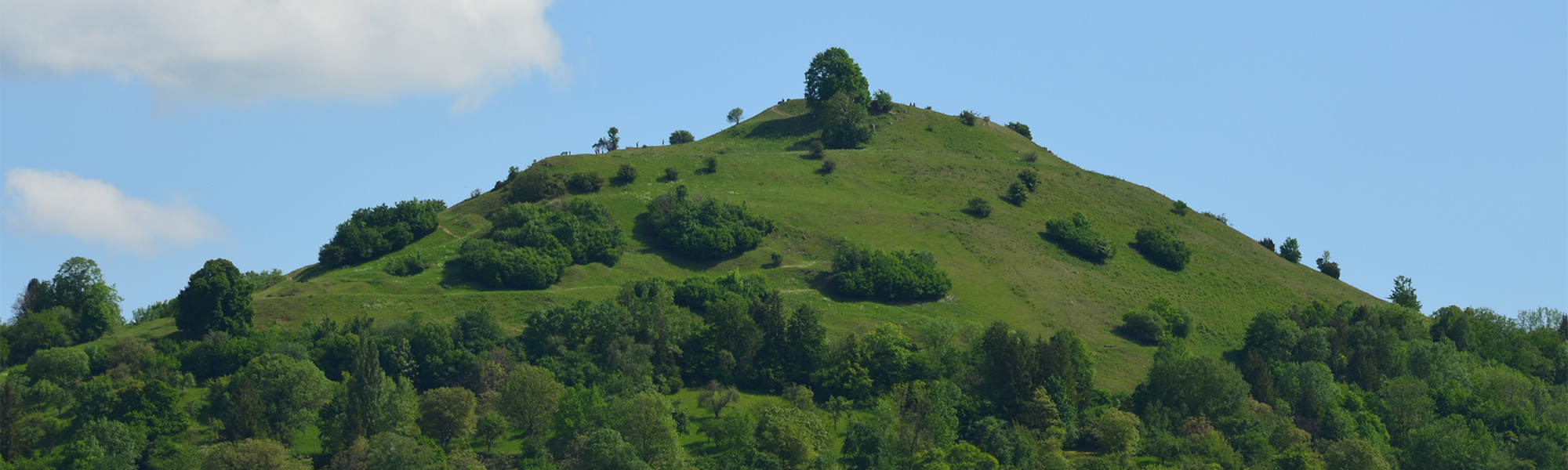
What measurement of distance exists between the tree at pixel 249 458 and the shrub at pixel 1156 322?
252 ft

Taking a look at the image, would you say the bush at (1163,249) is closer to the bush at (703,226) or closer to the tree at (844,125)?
the tree at (844,125)

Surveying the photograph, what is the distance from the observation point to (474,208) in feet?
507

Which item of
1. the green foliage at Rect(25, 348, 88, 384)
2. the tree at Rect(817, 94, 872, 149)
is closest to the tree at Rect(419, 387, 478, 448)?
the green foliage at Rect(25, 348, 88, 384)

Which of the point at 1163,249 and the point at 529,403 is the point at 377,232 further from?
the point at 1163,249

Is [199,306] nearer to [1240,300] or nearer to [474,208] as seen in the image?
[474,208]

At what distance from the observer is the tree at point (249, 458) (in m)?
94.1

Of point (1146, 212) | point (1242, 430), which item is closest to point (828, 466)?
point (1242, 430)

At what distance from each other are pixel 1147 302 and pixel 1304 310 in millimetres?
14962

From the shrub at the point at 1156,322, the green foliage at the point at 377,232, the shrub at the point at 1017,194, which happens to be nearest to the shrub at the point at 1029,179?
the shrub at the point at 1017,194

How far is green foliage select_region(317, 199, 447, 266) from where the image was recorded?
139875 millimetres

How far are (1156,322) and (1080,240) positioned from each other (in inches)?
800

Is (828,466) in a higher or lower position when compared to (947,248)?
lower

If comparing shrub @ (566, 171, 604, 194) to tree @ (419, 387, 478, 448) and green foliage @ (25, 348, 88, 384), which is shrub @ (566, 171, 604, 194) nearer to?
tree @ (419, 387, 478, 448)

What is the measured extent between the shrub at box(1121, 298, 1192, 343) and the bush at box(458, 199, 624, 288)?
4752cm
